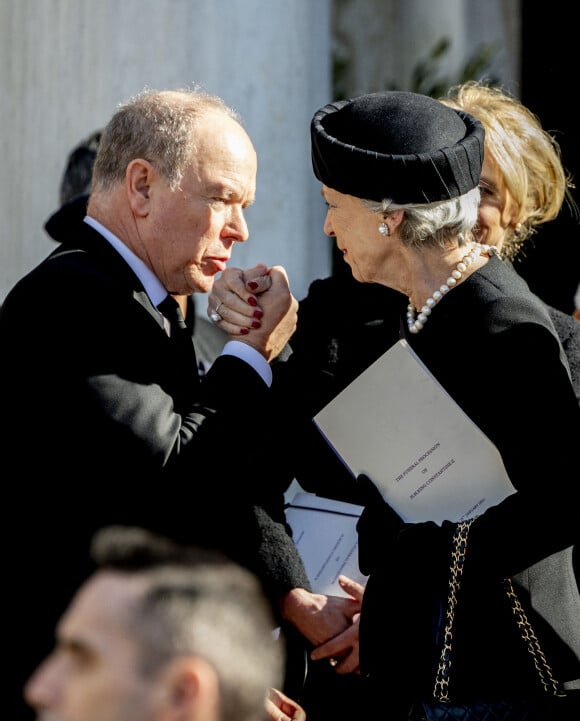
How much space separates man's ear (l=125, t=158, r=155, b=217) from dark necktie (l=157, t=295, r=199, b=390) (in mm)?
242

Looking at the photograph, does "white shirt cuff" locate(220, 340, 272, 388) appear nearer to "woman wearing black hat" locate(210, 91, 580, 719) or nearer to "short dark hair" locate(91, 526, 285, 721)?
"woman wearing black hat" locate(210, 91, 580, 719)

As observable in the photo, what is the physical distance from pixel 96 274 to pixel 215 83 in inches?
113

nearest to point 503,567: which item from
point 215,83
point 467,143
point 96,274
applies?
point 467,143

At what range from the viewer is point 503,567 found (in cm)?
260

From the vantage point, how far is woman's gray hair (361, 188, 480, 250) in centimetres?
278

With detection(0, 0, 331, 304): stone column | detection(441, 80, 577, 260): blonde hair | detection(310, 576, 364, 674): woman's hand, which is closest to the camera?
detection(310, 576, 364, 674): woman's hand

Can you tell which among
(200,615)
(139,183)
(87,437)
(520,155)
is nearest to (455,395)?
(87,437)

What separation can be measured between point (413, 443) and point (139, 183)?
3.15 ft

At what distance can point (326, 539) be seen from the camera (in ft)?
10.4

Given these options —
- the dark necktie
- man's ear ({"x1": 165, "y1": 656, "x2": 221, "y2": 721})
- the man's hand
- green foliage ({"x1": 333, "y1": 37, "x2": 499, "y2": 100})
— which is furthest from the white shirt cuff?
green foliage ({"x1": 333, "y1": 37, "x2": 499, "y2": 100})

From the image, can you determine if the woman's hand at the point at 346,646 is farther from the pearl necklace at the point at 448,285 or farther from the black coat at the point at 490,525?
the pearl necklace at the point at 448,285

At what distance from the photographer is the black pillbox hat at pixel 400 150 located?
2711mm

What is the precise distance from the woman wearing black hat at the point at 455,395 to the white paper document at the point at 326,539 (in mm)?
256

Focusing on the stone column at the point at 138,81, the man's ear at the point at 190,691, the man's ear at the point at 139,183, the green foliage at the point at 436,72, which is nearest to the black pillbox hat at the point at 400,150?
the man's ear at the point at 139,183
